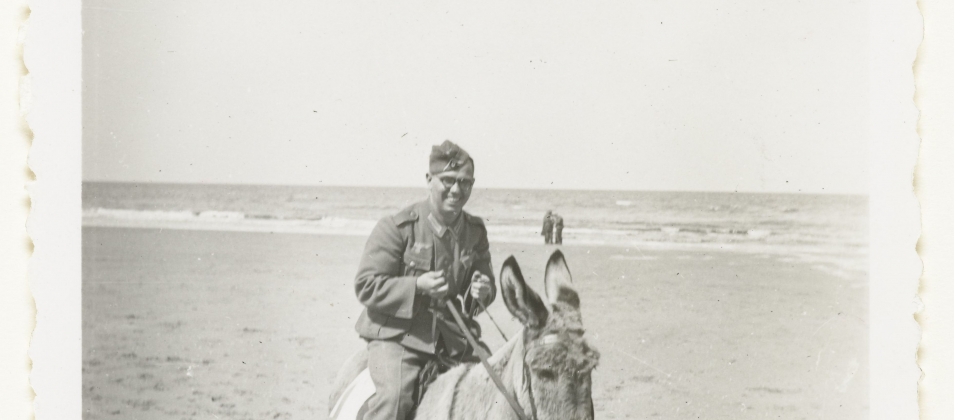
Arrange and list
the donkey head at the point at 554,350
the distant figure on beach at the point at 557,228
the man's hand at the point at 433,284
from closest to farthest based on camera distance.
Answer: the donkey head at the point at 554,350 → the man's hand at the point at 433,284 → the distant figure on beach at the point at 557,228

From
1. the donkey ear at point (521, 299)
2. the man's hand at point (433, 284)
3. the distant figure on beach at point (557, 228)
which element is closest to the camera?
the donkey ear at point (521, 299)

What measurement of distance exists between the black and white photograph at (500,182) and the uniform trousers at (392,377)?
1.51ft

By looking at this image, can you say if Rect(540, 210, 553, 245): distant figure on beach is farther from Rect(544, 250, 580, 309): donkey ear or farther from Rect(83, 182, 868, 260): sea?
Rect(544, 250, 580, 309): donkey ear

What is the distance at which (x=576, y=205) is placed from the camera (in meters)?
3.08

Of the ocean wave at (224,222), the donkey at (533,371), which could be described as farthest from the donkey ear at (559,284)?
the ocean wave at (224,222)

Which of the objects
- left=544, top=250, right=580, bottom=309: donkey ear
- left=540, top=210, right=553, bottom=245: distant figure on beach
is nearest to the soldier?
left=544, top=250, right=580, bottom=309: donkey ear

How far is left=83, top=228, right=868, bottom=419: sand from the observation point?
3062mm

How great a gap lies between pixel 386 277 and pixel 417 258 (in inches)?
5.8

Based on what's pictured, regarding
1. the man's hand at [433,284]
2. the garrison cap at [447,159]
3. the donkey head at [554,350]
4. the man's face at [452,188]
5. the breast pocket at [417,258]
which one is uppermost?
the garrison cap at [447,159]

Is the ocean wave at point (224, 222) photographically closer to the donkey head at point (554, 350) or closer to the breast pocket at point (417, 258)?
the breast pocket at point (417, 258)

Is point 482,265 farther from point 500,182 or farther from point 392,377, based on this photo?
point 392,377

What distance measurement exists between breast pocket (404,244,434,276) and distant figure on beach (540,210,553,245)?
0.63m

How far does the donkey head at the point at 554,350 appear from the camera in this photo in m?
2.20

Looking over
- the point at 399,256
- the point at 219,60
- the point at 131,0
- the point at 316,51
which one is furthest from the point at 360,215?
the point at 131,0
